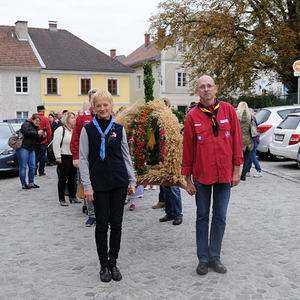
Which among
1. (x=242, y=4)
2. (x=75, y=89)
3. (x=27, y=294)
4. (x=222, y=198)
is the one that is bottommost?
(x=27, y=294)

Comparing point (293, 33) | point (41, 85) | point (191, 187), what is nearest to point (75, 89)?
point (41, 85)

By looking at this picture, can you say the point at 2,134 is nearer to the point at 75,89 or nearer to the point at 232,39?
the point at 232,39

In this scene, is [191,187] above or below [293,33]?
below

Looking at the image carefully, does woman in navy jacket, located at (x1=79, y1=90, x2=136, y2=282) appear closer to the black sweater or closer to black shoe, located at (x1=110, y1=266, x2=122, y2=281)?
black shoe, located at (x1=110, y1=266, x2=122, y2=281)

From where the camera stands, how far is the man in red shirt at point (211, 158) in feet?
15.8

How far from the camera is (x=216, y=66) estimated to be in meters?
29.7

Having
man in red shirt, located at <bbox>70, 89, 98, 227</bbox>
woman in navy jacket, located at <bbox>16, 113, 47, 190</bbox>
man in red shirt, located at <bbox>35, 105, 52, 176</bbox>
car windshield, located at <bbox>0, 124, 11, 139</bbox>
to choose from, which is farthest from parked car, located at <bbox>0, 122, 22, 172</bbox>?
man in red shirt, located at <bbox>70, 89, 98, 227</bbox>

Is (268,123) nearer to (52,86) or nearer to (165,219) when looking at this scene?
(165,219)

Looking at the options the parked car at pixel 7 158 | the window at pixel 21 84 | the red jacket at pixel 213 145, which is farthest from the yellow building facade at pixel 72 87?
the red jacket at pixel 213 145

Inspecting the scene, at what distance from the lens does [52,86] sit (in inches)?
1720

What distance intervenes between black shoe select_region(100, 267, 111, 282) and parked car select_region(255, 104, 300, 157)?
1187 centimetres

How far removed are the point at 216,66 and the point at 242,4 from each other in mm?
4126

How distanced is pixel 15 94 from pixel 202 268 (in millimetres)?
39424

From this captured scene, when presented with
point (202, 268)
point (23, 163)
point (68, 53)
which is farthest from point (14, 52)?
point (202, 268)
